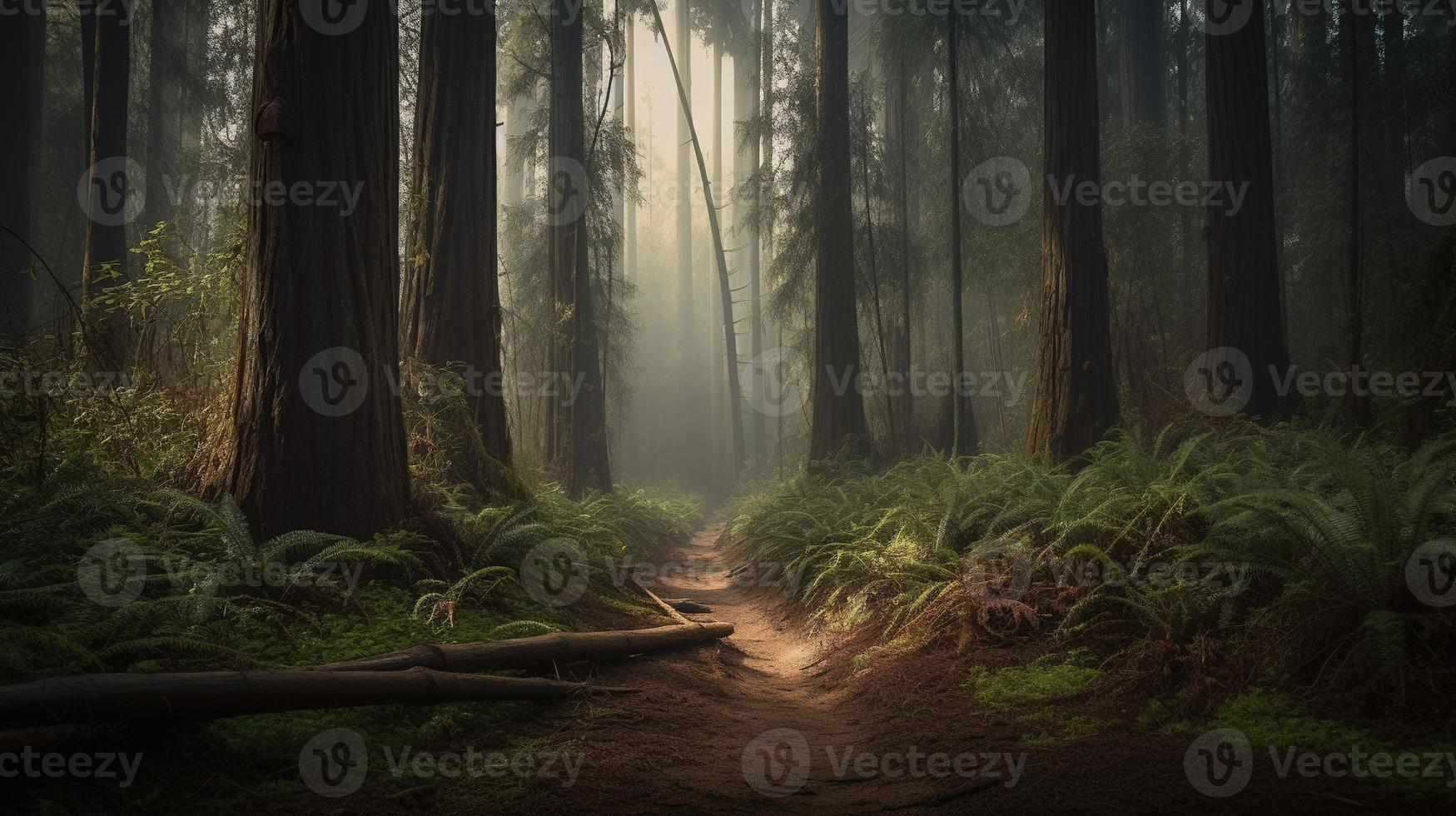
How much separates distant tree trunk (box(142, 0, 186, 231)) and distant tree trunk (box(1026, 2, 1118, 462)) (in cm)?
1789

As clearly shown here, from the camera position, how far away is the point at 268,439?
461cm

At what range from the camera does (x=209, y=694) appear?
2.66 meters

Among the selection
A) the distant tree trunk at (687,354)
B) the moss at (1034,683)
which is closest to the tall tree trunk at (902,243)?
the moss at (1034,683)

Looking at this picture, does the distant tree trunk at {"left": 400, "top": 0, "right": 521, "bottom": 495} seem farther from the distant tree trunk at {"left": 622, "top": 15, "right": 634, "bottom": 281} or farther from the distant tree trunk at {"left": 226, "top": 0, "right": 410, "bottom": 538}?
the distant tree trunk at {"left": 622, "top": 15, "right": 634, "bottom": 281}

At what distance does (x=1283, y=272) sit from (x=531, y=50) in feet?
58.2

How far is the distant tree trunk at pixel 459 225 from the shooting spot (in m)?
7.51

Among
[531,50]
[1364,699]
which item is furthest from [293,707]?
[531,50]

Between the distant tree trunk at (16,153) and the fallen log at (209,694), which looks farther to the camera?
the distant tree trunk at (16,153)

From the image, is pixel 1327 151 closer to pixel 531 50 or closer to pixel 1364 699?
pixel 531 50

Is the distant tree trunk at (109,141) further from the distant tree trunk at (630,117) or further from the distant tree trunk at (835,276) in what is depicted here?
the distant tree trunk at (835,276)

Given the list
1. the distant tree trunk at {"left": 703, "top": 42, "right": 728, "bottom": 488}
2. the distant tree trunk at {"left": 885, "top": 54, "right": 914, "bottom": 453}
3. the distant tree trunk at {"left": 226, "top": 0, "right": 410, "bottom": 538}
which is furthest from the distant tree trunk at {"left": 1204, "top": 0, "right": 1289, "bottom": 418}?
the distant tree trunk at {"left": 703, "top": 42, "right": 728, "bottom": 488}

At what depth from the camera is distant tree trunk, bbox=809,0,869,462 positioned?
46.0 feet

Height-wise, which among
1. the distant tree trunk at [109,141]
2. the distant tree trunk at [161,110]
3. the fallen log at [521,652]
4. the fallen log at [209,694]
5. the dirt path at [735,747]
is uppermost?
the distant tree trunk at [161,110]

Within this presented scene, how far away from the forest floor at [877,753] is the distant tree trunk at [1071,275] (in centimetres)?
440
